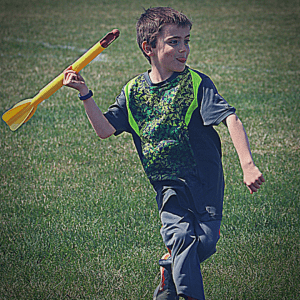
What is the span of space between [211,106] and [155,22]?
593mm

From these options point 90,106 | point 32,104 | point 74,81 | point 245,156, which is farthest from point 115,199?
point 245,156

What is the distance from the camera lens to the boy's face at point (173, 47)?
2.77m

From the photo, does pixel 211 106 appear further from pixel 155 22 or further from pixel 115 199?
pixel 115 199

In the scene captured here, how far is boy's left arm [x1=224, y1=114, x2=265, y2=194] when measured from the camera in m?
2.47

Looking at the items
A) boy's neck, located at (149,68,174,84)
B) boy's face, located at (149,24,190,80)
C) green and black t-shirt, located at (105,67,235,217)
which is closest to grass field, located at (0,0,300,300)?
green and black t-shirt, located at (105,67,235,217)

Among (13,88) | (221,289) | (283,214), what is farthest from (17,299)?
(13,88)

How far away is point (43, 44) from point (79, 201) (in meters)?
9.10

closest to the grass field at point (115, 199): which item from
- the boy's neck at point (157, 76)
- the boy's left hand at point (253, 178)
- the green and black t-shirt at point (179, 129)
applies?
the green and black t-shirt at point (179, 129)

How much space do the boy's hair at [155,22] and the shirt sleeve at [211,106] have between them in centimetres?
36

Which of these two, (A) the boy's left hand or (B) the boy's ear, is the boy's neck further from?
(A) the boy's left hand

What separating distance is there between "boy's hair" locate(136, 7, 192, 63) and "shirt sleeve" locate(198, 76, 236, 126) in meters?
0.36

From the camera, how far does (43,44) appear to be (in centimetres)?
1295

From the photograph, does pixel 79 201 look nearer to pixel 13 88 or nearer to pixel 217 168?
pixel 217 168

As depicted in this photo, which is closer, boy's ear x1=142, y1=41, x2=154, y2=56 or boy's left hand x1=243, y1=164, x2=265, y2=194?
boy's left hand x1=243, y1=164, x2=265, y2=194
